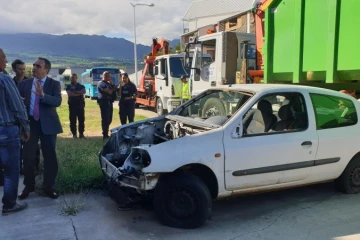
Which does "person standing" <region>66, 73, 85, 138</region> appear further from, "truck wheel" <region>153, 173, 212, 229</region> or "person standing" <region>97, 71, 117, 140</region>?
"truck wheel" <region>153, 173, 212, 229</region>

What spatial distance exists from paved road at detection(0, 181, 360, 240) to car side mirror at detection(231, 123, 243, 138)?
3.32 feet

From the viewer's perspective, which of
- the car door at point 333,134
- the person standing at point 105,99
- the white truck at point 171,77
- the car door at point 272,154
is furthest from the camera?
the white truck at point 171,77

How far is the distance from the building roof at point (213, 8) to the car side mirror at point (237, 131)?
42.5 metres

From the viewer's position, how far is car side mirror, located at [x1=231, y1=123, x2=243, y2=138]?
13.2 ft

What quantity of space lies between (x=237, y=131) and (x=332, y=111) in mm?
1570

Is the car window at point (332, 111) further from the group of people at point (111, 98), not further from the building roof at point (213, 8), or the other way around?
the building roof at point (213, 8)

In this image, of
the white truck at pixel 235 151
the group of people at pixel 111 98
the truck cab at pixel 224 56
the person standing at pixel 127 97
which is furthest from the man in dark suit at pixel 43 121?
the truck cab at pixel 224 56

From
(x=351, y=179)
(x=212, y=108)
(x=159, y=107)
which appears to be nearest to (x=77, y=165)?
(x=212, y=108)

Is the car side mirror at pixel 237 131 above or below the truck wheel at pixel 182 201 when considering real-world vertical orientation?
above

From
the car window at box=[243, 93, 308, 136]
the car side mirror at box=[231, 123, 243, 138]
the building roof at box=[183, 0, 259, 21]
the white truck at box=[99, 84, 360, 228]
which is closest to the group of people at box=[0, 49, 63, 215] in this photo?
the white truck at box=[99, 84, 360, 228]

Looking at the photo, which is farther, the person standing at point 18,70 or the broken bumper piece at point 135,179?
the person standing at point 18,70

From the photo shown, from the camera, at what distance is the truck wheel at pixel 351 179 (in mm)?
4824

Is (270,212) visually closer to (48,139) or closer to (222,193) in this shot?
(222,193)

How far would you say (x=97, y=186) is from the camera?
5227 millimetres
